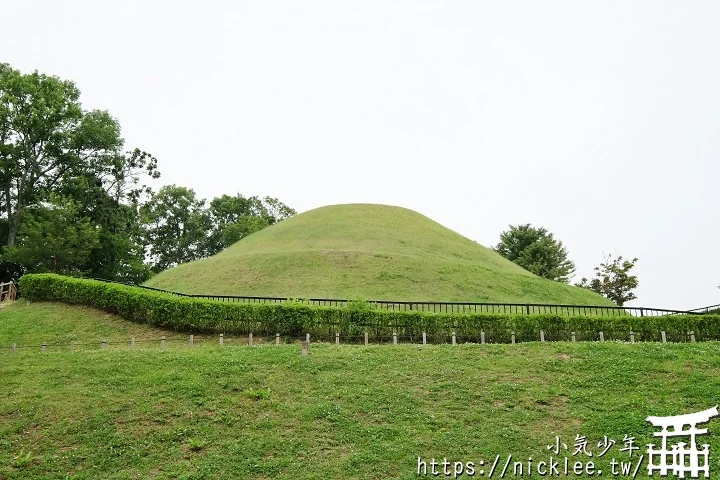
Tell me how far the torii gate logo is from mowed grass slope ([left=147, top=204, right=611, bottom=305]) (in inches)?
759

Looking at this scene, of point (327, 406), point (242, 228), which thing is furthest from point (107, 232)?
point (327, 406)

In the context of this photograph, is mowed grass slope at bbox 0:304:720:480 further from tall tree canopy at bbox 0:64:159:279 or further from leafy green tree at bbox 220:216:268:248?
leafy green tree at bbox 220:216:268:248

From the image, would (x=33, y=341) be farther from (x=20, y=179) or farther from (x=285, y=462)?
(x=20, y=179)

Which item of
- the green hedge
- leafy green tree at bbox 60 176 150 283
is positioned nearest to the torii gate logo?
the green hedge

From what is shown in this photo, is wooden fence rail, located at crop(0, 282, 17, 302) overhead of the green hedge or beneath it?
overhead

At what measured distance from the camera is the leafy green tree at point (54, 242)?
1591 inches

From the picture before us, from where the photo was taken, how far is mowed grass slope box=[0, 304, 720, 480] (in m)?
13.1

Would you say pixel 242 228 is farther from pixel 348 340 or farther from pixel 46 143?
pixel 348 340

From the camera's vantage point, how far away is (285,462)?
42.4ft

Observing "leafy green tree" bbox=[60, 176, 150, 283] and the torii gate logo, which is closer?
the torii gate logo

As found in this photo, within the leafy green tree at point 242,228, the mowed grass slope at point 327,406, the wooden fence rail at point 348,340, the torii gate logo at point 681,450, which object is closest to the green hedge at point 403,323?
the wooden fence rail at point 348,340

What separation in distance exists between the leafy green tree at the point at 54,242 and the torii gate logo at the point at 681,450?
124 feet

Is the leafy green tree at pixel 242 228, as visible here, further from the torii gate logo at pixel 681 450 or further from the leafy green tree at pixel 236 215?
the torii gate logo at pixel 681 450

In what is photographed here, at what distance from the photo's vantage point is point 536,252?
62750mm
